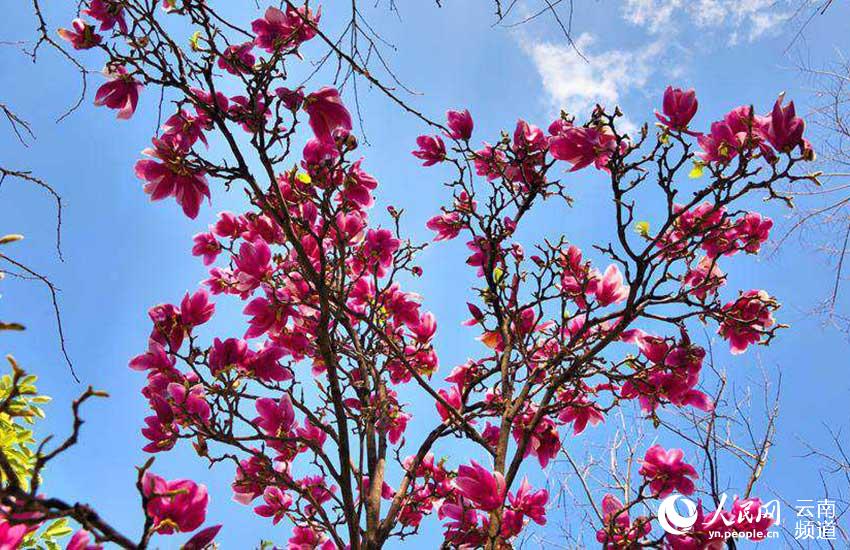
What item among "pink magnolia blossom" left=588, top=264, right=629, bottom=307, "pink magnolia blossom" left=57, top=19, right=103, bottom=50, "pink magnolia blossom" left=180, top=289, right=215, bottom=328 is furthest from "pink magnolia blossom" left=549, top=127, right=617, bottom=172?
"pink magnolia blossom" left=57, top=19, right=103, bottom=50

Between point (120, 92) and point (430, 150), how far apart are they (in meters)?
0.89

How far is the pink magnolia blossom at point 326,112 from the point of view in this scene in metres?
1.30

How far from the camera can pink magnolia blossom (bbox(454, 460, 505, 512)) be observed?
118 cm

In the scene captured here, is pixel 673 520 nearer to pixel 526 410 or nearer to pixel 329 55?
pixel 526 410

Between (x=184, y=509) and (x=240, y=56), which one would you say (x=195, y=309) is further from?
(x=184, y=509)

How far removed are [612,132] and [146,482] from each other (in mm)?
1217

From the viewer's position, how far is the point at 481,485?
1.18 meters

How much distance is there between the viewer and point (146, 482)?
869mm

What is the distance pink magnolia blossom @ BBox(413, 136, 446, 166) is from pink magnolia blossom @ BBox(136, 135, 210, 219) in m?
0.73

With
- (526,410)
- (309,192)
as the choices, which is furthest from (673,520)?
(309,192)

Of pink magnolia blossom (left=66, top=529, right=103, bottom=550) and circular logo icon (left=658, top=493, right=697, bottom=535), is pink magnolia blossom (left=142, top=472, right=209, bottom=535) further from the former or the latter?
circular logo icon (left=658, top=493, right=697, bottom=535)

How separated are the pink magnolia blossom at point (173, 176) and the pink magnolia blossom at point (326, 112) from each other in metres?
0.29

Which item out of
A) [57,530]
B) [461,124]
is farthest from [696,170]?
[57,530]

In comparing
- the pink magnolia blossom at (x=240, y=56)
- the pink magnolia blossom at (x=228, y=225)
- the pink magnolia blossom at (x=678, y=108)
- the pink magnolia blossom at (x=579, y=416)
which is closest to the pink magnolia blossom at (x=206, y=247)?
the pink magnolia blossom at (x=228, y=225)
